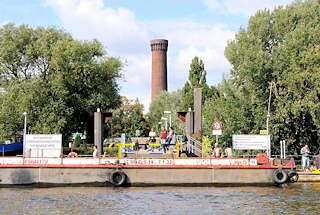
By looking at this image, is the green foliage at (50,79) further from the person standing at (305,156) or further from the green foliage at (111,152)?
the person standing at (305,156)

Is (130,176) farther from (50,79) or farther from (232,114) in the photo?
(50,79)

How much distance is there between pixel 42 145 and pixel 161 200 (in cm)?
839

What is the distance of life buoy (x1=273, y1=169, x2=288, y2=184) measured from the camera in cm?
2561

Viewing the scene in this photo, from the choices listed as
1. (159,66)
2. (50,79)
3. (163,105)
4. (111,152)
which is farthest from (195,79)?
(111,152)

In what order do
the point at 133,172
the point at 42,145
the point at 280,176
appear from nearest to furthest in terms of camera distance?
the point at 133,172, the point at 280,176, the point at 42,145

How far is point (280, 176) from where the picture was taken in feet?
84.7

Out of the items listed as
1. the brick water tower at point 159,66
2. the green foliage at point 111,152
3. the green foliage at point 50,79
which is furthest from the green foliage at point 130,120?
the green foliage at point 111,152

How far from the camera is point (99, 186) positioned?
25.4 metres

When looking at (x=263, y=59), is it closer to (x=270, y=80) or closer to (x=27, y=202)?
(x=270, y=80)

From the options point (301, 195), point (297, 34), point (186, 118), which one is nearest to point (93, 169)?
point (186, 118)

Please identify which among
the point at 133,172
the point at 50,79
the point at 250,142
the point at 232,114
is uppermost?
the point at 50,79

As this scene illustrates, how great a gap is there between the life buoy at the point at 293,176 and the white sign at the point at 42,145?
12.4m

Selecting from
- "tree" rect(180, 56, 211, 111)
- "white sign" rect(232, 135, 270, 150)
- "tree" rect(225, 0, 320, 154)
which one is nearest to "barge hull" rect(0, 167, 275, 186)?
"white sign" rect(232, 135, 270, 150)

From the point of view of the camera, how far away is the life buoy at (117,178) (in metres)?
25.2
